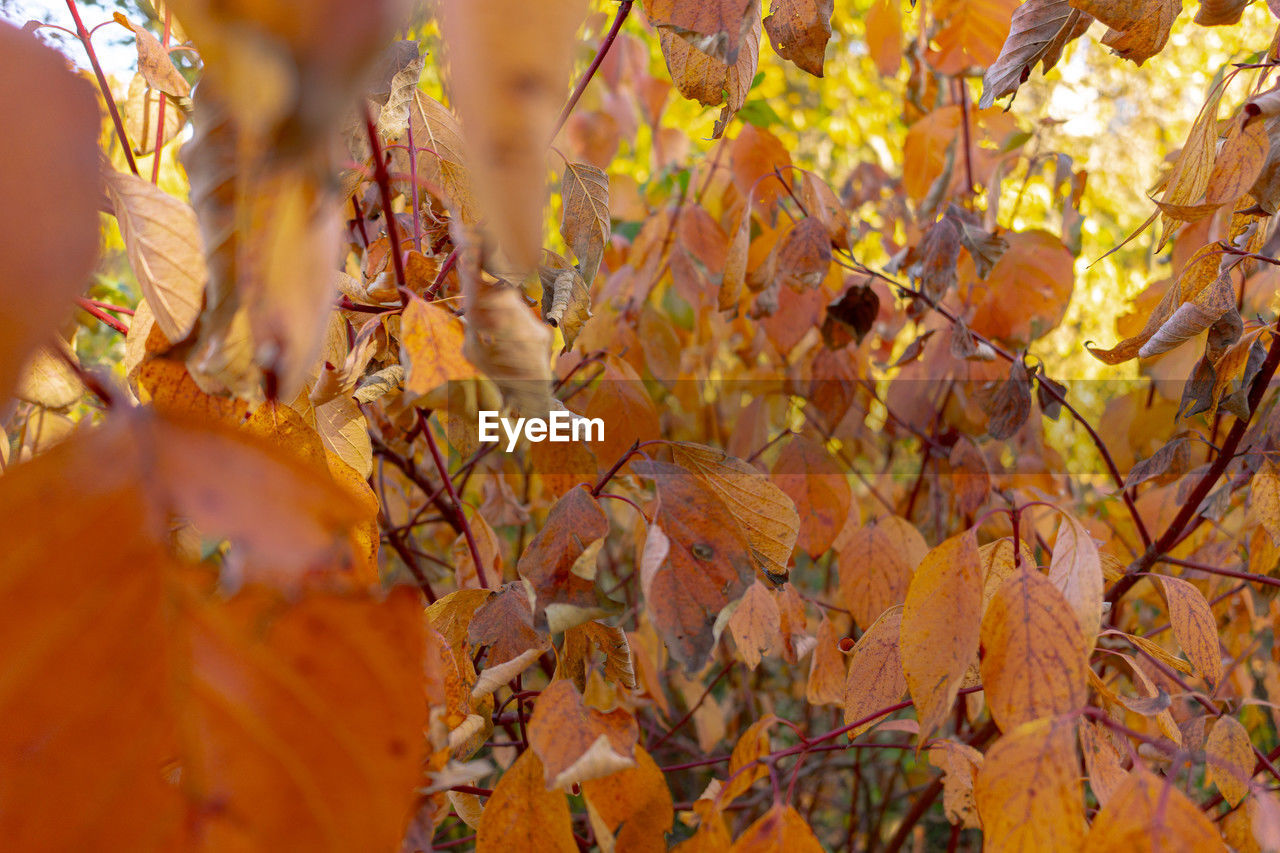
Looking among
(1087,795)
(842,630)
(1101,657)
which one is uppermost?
(1101,657)

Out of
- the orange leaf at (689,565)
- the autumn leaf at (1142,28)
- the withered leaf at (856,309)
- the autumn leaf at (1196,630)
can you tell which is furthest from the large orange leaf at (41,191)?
the withered leaf at (856,309)

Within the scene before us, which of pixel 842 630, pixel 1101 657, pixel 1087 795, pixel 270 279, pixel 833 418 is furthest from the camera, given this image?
pixel 1087 795

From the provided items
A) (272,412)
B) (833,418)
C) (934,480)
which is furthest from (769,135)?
(272,412)

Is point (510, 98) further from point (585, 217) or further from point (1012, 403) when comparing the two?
point (1012, 403)

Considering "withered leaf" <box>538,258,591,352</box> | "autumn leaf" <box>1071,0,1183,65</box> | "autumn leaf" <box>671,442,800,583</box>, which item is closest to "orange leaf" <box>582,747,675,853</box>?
"autumn leaf" <box>671,442,800,583</box>

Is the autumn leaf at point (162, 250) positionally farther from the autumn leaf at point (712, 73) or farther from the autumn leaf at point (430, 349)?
the autumn leaf at point (712, 73)

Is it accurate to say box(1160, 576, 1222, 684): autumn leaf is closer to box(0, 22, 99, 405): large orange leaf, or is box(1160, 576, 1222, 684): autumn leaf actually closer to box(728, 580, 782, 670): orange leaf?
box(728, 580, 782, 670): orange leaf

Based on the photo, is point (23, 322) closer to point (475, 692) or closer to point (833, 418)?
point (475, 692)

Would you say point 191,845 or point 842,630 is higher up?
point 191,845
